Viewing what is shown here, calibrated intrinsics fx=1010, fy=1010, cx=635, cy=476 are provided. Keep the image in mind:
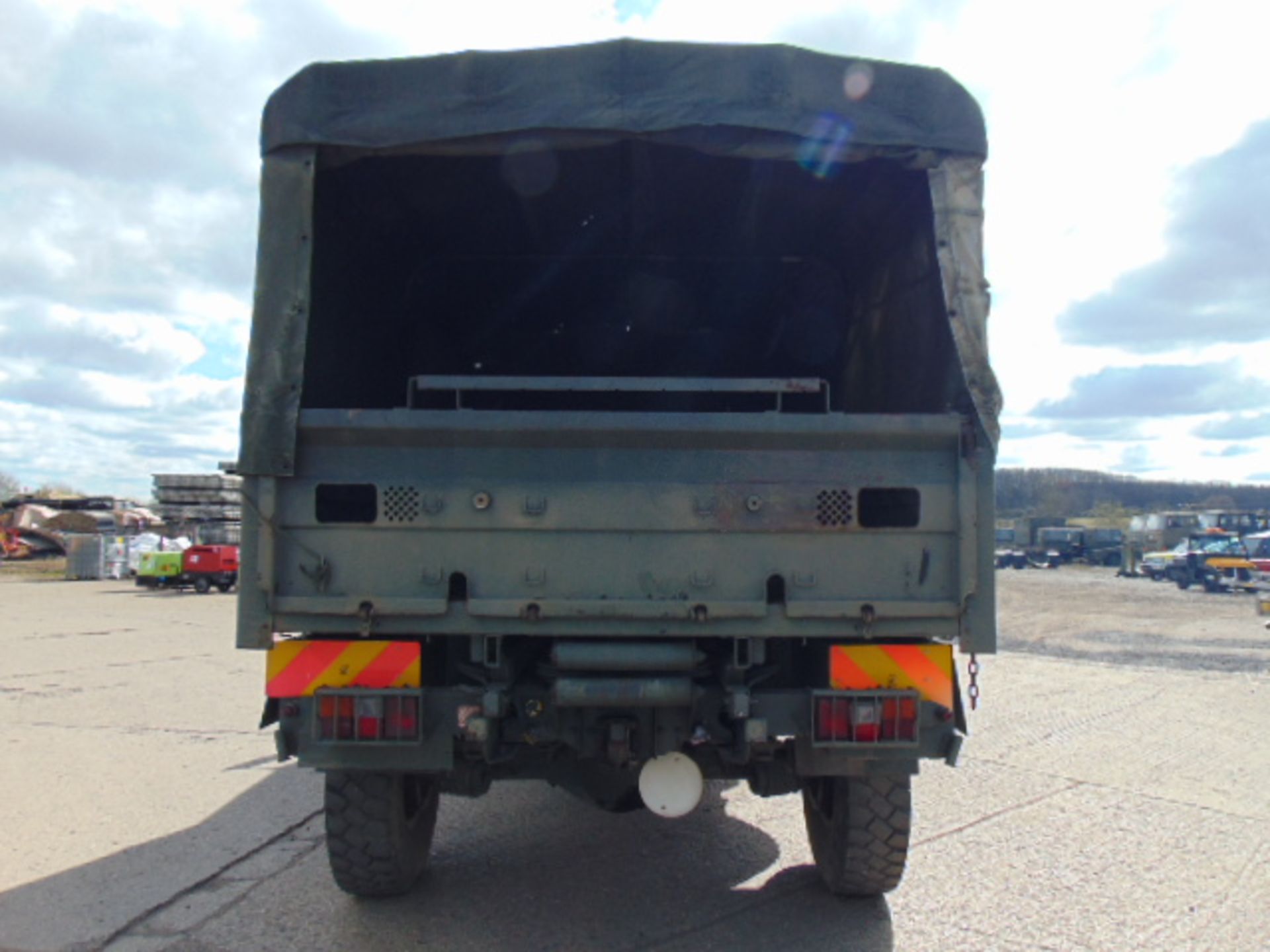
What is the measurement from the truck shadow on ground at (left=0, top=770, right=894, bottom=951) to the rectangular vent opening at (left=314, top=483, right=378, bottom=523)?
1598 millimetres

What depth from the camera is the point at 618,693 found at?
11.4 ft

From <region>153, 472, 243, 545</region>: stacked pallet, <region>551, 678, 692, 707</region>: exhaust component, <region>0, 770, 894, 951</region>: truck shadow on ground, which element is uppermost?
<region>153, 472, 243, 545</region>: stacked pallet

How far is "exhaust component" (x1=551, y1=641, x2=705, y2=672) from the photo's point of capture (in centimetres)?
350

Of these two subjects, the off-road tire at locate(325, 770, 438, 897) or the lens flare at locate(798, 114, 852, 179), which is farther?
the off-road tire at locate(325, 770, 438, 897)

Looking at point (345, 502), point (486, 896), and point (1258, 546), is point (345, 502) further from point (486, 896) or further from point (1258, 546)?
point (1258, 546)

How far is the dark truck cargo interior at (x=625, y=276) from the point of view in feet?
14.8

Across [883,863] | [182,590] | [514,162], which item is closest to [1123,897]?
[883,863]

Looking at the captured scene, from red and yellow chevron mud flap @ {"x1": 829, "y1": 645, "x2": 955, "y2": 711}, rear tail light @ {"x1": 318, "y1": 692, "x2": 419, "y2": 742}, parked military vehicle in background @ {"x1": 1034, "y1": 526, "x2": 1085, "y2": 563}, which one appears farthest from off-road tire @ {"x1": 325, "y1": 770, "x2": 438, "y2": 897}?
parked military vehicle in background @ {"x1": 1034, "y1": 526, "x2": 1085, "y2": 563}

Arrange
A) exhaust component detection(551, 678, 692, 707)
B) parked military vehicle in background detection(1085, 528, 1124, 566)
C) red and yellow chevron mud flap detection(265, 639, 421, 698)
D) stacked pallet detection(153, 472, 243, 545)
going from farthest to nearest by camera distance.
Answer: parked military vehicle in background detection(1085, 528, 1124, 566) < stacked pallet detection(153, 472, 243, 545) < red and yellow chevron mud flap detection(265, 639, 421, 698) < exhaust component detection(551, 678, 692, 707)

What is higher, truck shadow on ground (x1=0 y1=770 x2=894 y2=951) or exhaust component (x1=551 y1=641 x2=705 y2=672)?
exhaust component (x1=551 y1=641 x2=705 y2=672)

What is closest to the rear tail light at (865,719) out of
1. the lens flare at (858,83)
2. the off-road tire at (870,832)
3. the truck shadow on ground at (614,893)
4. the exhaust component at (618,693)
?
the off-road tire at (870,832)

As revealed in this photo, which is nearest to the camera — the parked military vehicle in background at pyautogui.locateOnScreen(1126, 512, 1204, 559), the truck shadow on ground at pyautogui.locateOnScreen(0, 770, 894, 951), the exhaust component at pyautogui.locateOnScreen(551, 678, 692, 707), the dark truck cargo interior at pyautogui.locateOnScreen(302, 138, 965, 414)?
the exhaust component at pyautogui.locateOnScreen(551, 678, 692, 707)

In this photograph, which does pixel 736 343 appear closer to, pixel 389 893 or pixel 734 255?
pixel 734 255

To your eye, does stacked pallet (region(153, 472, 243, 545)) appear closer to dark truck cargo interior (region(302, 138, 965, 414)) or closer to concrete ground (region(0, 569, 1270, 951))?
concrete ground (region(0, 569, 1270, 951))
